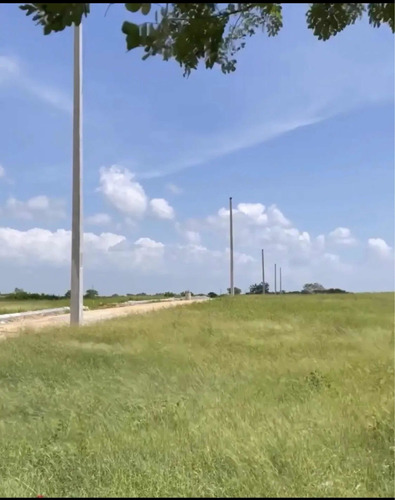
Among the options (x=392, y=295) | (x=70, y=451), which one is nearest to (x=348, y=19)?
(x=70, y=451)

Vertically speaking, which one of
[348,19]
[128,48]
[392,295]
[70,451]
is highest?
[348,19]

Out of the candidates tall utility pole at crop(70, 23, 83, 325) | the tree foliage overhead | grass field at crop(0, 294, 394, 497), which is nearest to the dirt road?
tall utility pole at crop(70, 23, 83, 325)

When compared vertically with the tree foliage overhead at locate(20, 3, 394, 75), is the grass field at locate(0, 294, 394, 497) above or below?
below

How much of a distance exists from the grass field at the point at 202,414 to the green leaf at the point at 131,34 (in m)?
1.95

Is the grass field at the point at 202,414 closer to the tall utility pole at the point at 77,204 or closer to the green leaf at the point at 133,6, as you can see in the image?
the green leaf at the point at 133,6

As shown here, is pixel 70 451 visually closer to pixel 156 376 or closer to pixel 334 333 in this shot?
pixel 156 376

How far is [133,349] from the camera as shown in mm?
6789

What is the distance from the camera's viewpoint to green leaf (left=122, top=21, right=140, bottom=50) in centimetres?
109

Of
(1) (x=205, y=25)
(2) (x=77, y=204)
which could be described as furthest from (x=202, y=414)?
(2) (x=77, y=204)

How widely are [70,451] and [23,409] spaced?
139cm

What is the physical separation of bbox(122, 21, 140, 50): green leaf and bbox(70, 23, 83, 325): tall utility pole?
9.22 metres

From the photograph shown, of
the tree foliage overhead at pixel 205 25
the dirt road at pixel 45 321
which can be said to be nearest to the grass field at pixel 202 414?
the tree foliage overhead at pixel 205 25

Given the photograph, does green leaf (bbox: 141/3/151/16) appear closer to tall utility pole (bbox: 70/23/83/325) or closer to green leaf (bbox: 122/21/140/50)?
green leaf (bbox: 122/21/140/50)

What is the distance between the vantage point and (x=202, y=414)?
3.89 meters
